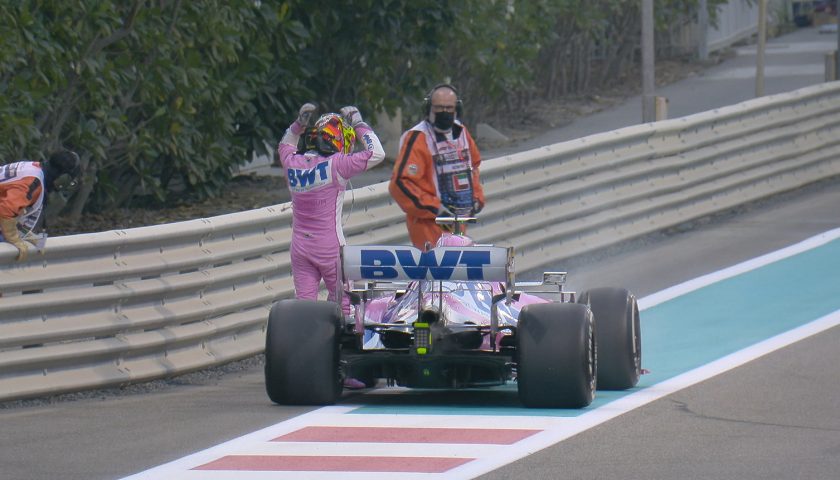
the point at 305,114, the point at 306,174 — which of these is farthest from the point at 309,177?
the point at 305,114

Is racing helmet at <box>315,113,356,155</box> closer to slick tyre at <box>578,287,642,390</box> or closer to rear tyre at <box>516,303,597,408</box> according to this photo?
slick tyre at <box>578,287,642,390</box>

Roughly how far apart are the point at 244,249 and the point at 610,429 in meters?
4.00

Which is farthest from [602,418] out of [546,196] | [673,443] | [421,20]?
[421,20]

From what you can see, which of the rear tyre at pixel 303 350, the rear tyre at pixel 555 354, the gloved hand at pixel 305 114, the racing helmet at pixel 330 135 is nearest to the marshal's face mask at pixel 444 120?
the racing helmet at pixel 330 135

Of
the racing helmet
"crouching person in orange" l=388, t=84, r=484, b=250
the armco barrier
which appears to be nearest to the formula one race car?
the racing helmet

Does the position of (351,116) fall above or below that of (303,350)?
above

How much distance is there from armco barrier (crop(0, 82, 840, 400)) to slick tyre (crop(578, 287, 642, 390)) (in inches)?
111

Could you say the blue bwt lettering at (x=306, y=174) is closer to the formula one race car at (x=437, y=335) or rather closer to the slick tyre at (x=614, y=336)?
the formula one race car at (x=437, y=335)

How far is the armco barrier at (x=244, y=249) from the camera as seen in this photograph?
10117 mm

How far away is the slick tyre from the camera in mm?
9875

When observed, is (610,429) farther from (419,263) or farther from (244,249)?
(244,249)

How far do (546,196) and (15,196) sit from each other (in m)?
6.45

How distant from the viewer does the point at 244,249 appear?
1177 centimetres

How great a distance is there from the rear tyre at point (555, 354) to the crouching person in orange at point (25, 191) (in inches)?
125
